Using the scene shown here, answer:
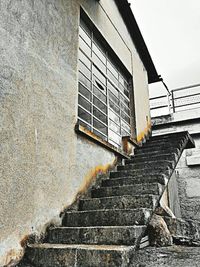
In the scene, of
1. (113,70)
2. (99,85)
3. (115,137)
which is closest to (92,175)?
(115,137)

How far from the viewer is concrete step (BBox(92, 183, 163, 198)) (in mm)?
3459

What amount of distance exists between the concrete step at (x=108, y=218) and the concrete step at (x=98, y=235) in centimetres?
17

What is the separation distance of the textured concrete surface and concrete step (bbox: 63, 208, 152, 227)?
14.1 inches

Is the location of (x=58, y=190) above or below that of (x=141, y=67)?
below

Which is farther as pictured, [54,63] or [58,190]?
[54,63]

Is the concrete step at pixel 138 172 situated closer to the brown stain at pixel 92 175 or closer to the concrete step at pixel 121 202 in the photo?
the brown stain at pixel 92 175

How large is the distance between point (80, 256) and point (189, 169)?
6.32 m

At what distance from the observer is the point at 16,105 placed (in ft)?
8.76

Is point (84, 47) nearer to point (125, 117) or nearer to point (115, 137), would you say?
point (115, 137)

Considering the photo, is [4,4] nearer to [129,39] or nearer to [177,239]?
[177,239]

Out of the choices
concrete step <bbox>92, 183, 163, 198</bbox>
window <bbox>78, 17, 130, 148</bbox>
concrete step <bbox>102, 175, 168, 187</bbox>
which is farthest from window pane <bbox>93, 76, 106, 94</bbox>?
concrete step <bbox>92, 183, 163, 198</bbox>

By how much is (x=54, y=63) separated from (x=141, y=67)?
5006 millimetres

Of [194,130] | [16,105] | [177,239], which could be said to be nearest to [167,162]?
[177,239]

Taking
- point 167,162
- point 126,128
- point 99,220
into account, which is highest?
point 126,128
